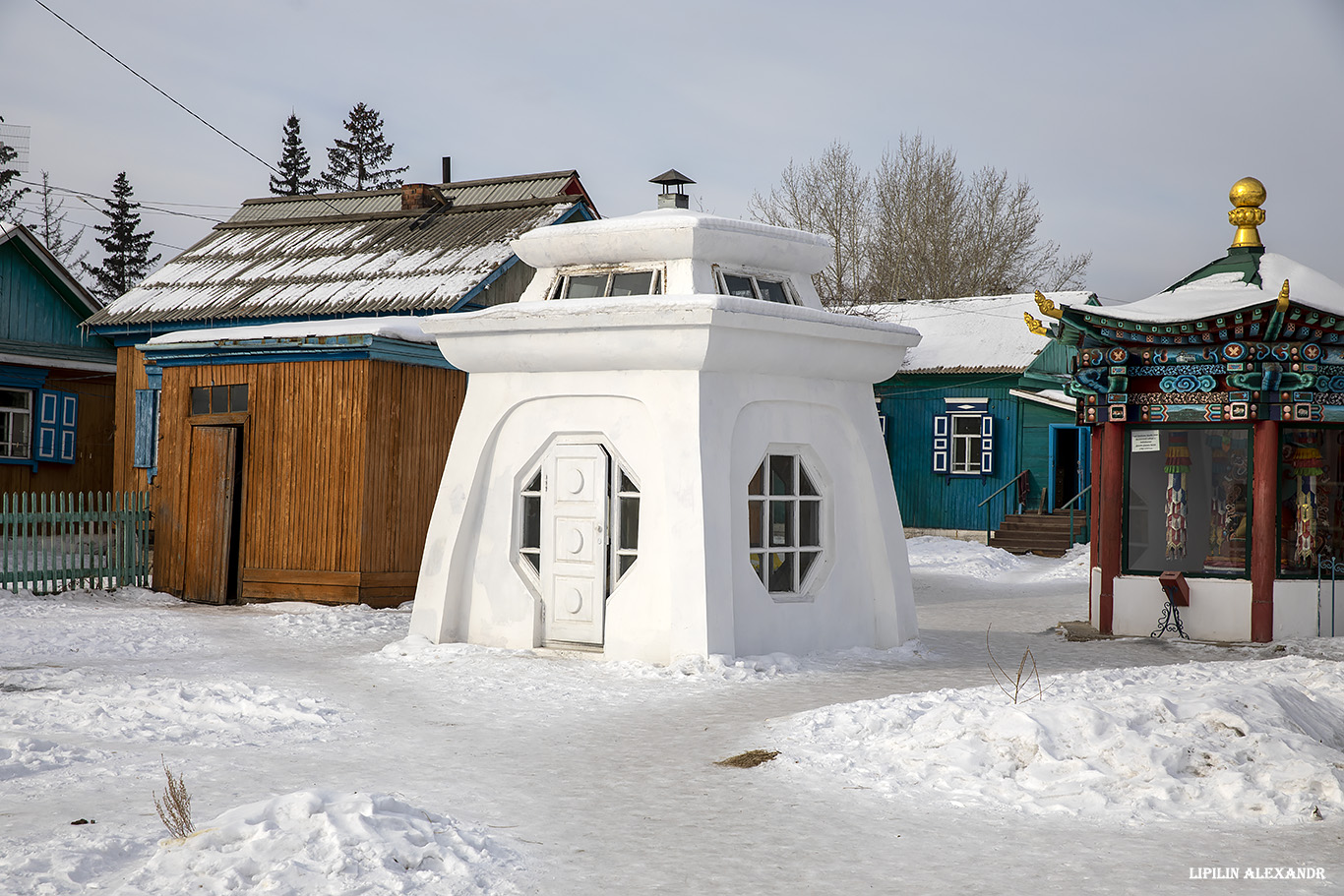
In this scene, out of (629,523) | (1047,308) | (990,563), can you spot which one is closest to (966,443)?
(990,563)

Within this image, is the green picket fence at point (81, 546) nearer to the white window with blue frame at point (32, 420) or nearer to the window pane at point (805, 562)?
the white window with blue frame at point (32, 420)

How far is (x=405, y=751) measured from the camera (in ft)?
23.6

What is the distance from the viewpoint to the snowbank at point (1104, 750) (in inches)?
241

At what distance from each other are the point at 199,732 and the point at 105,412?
59.9ft

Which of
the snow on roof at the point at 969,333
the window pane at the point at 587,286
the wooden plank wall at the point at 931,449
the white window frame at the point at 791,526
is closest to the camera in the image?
the white window frame at the point at 791,526

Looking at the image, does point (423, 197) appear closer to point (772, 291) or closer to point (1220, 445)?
point (772, 291)

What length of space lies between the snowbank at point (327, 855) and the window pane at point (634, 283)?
22.0 feet

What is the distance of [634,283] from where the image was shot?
11.3 meters

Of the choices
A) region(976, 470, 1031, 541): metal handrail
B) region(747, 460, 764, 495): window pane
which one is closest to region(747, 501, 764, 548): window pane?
region(747, 460, 764, 495): window pane

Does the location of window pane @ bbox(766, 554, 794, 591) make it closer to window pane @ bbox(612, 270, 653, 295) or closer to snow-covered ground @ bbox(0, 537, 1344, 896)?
snow-covered ground @ bbox(0, 537, 1344, 896)

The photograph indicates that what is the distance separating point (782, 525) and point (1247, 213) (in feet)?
22.5

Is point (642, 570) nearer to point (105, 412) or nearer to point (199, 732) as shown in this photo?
point (199, 732)

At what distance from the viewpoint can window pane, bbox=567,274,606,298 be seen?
11430 mm

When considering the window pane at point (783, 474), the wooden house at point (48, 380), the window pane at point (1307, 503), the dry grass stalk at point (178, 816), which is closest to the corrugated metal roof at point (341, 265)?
the wooden house at point (48, 380)
